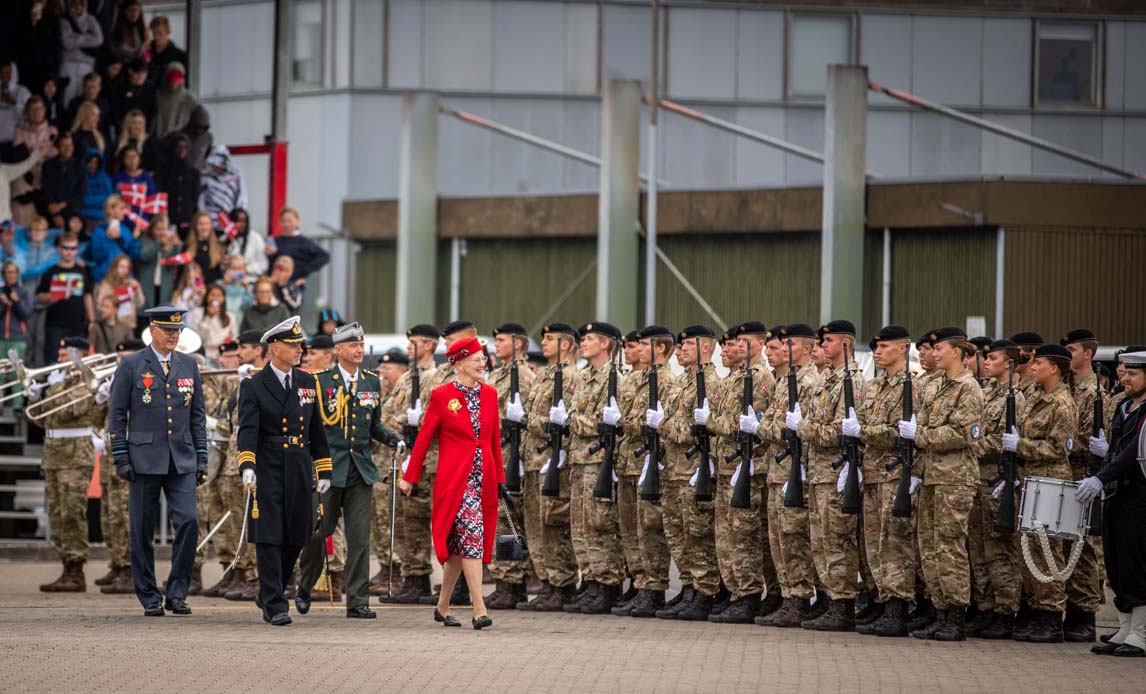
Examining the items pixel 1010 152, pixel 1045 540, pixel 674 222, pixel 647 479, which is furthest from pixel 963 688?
pixel 1010 152

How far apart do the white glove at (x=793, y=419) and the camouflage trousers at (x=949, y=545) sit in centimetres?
110

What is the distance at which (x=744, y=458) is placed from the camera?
546 inches

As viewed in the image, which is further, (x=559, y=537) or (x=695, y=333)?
(x=559, y=537)

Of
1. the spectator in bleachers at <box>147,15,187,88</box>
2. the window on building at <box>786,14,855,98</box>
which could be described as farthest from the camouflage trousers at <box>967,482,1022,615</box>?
the window on building at <box>786,14,855,98</box>

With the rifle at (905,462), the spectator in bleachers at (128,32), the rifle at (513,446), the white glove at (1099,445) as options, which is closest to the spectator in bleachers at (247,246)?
the spectator in bleachers at (128,32)

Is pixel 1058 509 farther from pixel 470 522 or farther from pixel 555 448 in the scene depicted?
pixel 555 448

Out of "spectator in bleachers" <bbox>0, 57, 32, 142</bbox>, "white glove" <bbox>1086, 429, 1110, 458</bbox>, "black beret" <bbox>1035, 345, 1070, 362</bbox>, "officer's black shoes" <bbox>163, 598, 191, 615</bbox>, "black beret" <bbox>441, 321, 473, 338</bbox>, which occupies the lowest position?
"officer's black shoes" <bbox>163, 598, 191, 615</bbox>

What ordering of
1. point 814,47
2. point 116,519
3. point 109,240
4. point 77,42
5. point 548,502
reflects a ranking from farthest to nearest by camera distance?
point 814,47 < point 77,42 < point 109,240 < point 116,519 < point 548,502

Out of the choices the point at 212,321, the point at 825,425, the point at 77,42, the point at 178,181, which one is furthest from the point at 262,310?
the point at 825,425

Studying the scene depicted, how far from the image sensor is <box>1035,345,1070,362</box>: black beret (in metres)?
13.1

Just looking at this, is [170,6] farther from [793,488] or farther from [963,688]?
[963,688]

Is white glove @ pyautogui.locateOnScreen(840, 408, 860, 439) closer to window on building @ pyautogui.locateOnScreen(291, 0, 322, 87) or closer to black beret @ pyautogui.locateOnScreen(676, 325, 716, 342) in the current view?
→ black beret @ pyautogui.locateOnScreen(676, 325, 716, 342)

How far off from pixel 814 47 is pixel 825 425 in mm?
27838

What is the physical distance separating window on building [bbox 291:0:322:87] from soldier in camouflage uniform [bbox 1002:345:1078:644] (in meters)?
28.1
